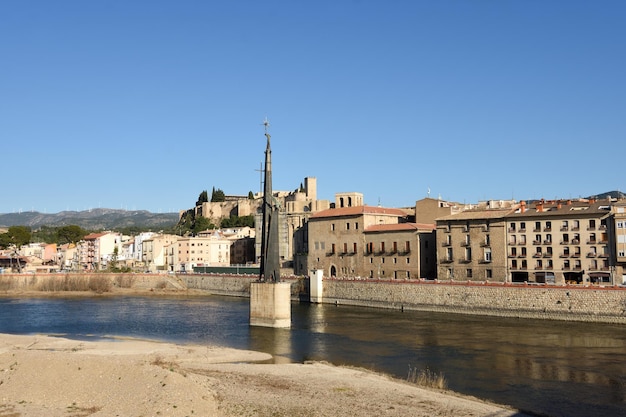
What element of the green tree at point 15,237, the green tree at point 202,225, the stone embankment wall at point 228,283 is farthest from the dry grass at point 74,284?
the green tree at point 202,225

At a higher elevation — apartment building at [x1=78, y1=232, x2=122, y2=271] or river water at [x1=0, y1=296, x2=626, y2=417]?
apartment building at [x1=78, y1=232, x2=122, y2=271]

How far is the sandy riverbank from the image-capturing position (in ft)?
86.5

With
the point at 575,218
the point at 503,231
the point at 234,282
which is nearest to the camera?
the point at 575,218

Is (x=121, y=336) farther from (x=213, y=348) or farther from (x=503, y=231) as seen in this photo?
(x=503, y=231)

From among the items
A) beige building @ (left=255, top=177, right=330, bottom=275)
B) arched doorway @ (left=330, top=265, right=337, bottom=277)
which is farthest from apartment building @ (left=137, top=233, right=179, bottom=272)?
arched doorway @ (left=330, top=265, right=337, bottom=277)

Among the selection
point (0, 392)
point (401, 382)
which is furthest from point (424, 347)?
point (0, 392)

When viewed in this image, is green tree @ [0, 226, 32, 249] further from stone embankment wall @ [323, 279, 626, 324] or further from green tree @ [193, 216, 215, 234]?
stone embankment wall @ [323, 279, 626, 324]

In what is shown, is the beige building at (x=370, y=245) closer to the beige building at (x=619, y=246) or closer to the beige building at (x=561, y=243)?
the beige building at (x=561, y=243)

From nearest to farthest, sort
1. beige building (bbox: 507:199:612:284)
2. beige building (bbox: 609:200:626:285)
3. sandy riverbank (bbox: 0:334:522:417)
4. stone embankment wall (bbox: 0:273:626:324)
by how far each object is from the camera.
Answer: sandy riverbank (bbox: 0:334:522:417) → stone embankment wall (bbox: 0:273:626:324) → beige building (bbox: 609:200:626:285) → beige building (bbox: 507:199:612:284)

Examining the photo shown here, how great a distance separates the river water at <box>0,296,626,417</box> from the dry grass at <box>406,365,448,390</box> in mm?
640

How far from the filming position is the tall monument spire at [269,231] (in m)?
57.9

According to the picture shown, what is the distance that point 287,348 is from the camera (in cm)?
4606

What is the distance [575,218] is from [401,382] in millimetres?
40310

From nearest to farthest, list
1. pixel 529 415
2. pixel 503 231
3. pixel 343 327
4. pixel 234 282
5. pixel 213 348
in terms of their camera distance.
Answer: pixel 529 415 → pixel 213 348 → pixel 343 327 → pixel 503 231 → pixel 234 282
